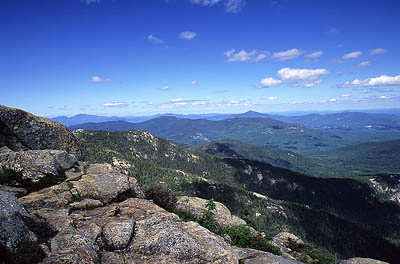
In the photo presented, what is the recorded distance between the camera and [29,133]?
76.5 feet

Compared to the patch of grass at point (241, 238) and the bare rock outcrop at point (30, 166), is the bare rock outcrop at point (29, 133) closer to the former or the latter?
the bare rock outcrop at point (30, 166)

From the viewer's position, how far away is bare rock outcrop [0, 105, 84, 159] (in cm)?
2196

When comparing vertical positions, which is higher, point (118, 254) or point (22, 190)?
point (22, 190)

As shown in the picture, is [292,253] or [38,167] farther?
[292,253]

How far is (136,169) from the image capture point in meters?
184

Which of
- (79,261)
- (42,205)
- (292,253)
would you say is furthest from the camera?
(292,253)

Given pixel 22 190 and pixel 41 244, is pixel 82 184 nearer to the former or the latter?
pixel 22 190

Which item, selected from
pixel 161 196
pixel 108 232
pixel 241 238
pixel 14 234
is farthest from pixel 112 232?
pixel 241 238

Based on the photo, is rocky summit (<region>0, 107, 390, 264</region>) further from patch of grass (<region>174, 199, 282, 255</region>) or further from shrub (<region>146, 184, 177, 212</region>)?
shrub (<region>146, 184, 177, 212</region>)

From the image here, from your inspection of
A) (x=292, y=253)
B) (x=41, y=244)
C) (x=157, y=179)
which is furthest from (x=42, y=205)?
(x=157, y=179)

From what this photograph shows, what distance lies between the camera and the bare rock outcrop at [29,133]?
72.0 feet

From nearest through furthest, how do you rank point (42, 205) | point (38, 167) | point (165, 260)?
1. point (165, 260)
2. point (42, 205)
3. point (38, 167)

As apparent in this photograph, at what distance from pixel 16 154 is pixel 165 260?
15796 mm

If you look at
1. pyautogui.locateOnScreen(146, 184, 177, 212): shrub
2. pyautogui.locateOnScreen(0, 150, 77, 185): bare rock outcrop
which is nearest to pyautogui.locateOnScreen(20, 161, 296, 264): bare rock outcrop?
pyautogui.locateOnScreen(0, 150, 77, 185): bare rock outcrop
